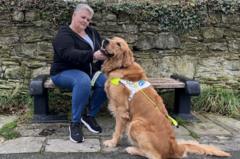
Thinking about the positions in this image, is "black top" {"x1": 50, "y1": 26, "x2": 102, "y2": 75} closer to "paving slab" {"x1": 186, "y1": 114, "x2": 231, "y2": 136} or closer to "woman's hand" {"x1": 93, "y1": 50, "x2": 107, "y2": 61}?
"woman's hand" {"x1": 93, "y1": 50, "x2": 107, "y2": 61}

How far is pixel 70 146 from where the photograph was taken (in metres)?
4.92

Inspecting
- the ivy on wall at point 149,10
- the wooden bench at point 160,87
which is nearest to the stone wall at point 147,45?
the ivy on wall at point 149,10

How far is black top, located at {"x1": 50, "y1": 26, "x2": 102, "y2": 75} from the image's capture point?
17.1 feet

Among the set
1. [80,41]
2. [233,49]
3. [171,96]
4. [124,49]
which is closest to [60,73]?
[80,41]

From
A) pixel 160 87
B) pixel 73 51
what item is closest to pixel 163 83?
pixel 160 87

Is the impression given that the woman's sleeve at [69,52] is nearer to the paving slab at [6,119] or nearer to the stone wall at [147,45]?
the paving slab at [6,119]

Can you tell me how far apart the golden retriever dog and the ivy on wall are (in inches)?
83.3

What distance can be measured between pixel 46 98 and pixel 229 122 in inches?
110

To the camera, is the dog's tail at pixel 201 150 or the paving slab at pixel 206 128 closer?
the dog's tail at pixel 201 150

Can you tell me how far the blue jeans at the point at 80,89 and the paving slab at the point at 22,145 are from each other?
0.54 meters

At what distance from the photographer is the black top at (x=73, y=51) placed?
5227 mm

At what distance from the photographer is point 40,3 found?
677 centimetres

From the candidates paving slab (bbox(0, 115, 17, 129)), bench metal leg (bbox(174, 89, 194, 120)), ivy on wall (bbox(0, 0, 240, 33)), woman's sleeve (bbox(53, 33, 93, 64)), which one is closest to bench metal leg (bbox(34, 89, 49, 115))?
paving slab (bbox(0, 115, 17, 129))

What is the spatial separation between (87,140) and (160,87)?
1.46m
